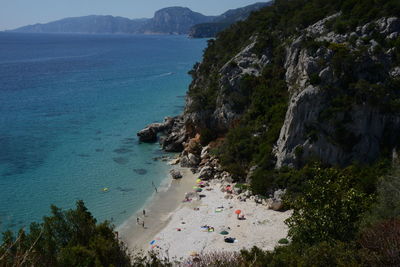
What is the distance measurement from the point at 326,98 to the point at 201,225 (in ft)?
46.2

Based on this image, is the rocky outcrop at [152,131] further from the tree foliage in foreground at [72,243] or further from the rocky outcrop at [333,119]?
the tree foliage in foreground at [72,243]

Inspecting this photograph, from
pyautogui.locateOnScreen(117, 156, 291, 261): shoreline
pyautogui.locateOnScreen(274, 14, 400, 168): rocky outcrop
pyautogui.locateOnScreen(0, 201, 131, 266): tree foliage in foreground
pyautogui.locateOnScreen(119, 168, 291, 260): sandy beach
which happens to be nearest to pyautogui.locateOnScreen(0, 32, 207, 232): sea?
pyautogui.locateOnScreen(117, 156, 291, 261): shoreline

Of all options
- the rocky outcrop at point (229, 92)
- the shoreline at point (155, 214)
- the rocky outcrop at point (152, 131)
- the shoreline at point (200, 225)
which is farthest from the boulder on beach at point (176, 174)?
the rocky outcrop at point (152, 131)

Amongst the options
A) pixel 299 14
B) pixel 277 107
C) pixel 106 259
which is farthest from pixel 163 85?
pixel 106 259

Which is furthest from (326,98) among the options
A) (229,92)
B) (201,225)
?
(201,225)

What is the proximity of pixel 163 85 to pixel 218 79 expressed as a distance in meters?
41.2

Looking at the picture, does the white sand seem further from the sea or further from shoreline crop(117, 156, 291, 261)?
the sea

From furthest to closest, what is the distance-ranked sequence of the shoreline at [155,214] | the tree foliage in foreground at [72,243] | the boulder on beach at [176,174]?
the boulder on beach at [176,174] → the shoreline at [155,214] → the tree foliage in foreground at [72,243]

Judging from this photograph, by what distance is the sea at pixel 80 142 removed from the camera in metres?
32.7

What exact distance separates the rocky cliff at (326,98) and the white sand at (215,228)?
197 inches

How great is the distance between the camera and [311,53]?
33.2m

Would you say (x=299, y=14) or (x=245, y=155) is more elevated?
(x=299, y=14)

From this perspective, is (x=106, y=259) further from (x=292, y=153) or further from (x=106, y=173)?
(x=106, y=173)

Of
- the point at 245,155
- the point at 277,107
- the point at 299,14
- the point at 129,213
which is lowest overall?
the point at 129,213
